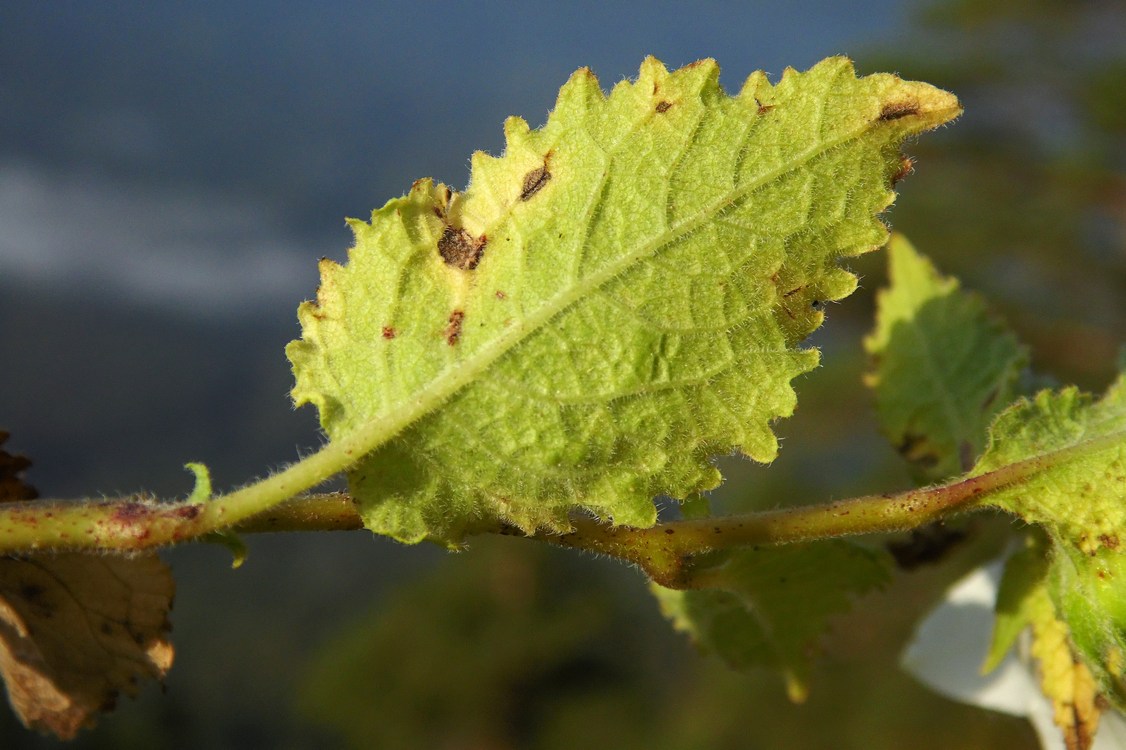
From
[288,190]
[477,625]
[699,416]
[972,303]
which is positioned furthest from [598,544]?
[288,190]

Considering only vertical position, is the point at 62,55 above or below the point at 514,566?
above

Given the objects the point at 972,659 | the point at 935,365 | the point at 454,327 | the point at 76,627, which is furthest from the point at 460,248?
the point at 972,659

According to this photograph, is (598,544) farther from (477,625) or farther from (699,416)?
(477,625)

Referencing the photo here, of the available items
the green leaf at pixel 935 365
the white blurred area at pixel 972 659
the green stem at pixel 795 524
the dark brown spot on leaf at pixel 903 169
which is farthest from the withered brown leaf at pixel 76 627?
the white blurred area at pixel 972 659

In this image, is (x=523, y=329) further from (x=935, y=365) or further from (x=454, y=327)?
(x=935, y=365)

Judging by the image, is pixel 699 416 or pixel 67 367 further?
pixel 67 367

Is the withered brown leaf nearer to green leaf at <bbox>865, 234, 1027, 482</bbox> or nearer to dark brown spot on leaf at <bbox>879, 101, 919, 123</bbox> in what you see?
dark brown spot on leaf at <bbox>879, 101, 919, 123</bbox>
